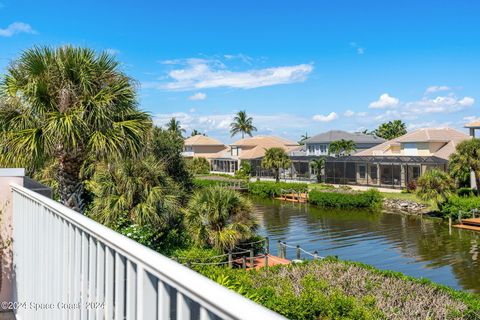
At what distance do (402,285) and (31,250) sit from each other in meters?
9.22

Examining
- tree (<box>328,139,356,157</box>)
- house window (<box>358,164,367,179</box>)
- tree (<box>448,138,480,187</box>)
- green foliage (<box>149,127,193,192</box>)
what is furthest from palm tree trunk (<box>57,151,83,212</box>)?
tree (<box>328,139,356,157</box>)

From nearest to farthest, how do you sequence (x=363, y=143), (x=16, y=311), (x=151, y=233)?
1. (x=16, y=311)
2. (x=151, y=233)
3. (x=363, y=143)

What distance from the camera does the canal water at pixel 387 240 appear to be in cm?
1712

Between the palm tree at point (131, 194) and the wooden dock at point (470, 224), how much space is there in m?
18.1

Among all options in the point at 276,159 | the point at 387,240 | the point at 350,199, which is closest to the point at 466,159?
the point at 350,199

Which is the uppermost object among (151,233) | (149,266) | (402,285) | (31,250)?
(149,266)

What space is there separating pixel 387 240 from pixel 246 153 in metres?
40.9

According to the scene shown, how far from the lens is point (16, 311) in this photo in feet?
13.9

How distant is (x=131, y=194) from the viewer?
14.4 meters

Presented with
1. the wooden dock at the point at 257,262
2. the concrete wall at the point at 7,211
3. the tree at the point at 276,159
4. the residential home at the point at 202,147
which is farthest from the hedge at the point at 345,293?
the residential home at the point at 202,147

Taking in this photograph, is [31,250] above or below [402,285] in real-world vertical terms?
above

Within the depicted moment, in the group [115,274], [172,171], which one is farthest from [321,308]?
[172,171]

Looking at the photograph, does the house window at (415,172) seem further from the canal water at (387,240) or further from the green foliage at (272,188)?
the canal water at (387,240)

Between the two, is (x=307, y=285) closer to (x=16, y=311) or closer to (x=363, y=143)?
(x=16, y=311)
